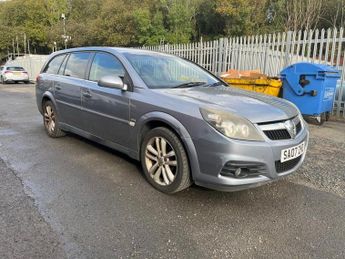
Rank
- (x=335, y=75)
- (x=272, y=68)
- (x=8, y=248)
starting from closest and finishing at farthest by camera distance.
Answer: (x=8, y=248) < (x=335, y=75) < (x=272, y=68)

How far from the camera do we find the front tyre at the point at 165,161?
11.1ft

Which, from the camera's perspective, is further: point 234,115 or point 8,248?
point 234,115

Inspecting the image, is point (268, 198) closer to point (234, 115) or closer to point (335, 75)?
point (234, 115)

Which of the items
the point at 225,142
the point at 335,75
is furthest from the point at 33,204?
the point at 335,75

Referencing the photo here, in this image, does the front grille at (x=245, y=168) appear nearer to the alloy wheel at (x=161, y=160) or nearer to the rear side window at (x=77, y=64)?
the alloy wheel at (x=161, y=160)

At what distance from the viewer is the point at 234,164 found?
3.09 meters

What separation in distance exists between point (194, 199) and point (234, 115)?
997 mm

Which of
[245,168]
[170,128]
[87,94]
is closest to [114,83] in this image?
[87,94]

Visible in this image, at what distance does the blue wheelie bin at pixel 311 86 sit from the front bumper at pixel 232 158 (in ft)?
15.0

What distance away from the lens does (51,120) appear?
598 centimetres

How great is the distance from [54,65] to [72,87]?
1.25 meters

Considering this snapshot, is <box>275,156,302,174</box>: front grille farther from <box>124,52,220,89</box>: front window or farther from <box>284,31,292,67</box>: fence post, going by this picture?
<box>284,31,292,67</box>: fence post

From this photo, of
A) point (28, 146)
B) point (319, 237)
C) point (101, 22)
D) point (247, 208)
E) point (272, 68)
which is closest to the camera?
point (319, 237)

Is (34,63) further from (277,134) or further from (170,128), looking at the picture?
(277,134)
